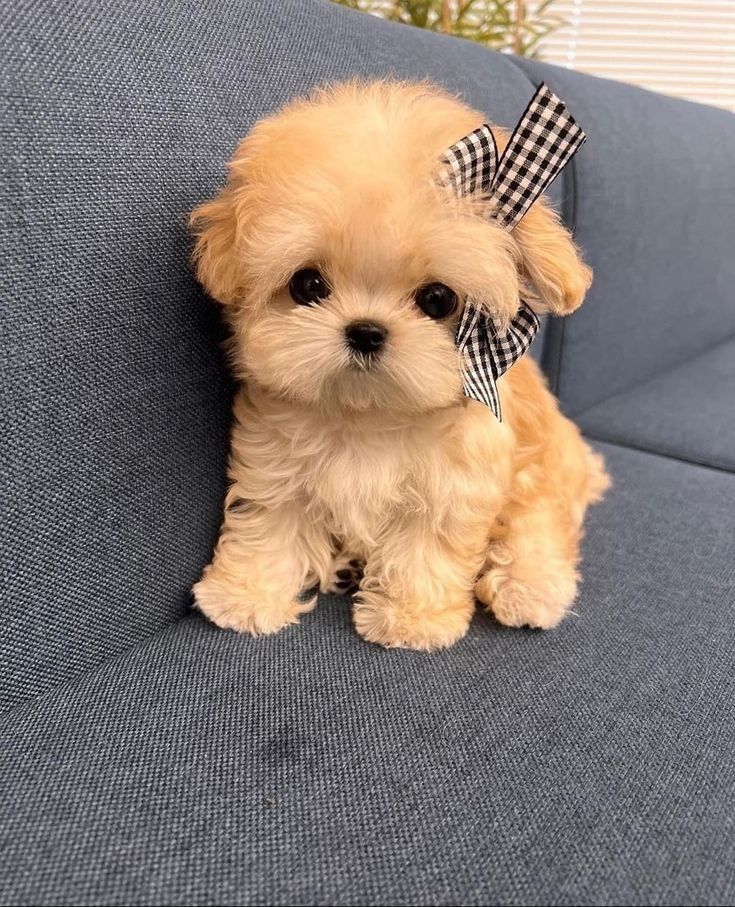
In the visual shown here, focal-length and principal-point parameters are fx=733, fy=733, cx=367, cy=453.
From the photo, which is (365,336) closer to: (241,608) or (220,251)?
(220,251)

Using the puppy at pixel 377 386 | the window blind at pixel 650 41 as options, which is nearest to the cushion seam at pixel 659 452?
the puppy at pixel 377 386

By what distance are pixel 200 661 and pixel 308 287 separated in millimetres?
499

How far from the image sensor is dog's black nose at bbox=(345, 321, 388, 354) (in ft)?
2.85

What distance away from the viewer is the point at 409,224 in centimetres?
84

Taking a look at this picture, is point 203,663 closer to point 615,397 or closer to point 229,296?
point 229,296

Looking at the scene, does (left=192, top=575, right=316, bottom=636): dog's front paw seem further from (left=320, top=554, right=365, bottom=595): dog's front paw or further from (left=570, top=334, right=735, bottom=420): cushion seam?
(left=570, top=334, right=735, bottom=420): cushion seam

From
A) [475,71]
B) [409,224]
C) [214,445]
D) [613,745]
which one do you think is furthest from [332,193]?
[475,71]

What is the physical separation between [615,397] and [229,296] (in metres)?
1.48

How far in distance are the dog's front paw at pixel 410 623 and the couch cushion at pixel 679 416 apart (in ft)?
3.11

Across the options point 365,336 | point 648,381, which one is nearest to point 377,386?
point 365,336

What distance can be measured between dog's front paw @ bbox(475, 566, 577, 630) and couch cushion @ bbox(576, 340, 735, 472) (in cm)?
81

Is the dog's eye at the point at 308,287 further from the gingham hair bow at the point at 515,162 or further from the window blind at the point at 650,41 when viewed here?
the window blind at the point at 650,41

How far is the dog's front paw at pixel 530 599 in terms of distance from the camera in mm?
1044

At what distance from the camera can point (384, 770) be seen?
79cm
